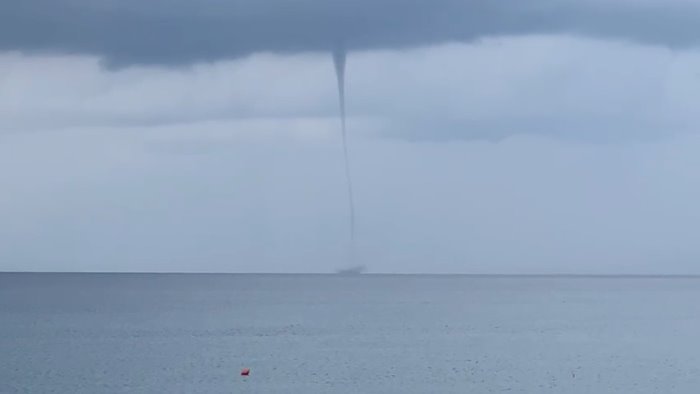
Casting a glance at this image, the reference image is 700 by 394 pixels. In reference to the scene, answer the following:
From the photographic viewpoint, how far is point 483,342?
328 feet

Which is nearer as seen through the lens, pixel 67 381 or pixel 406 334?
pixel 67 381

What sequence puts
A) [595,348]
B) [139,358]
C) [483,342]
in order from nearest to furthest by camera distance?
1. [139,358]
2. [595,348]
3. [483,342]

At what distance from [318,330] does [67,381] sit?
4749 cm

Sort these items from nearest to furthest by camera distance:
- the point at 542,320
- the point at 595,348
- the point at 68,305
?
the point at 595,348
the point at 542,320
the point at 68,305

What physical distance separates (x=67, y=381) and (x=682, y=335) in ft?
207

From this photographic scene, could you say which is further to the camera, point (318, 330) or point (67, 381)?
point (318, 330)

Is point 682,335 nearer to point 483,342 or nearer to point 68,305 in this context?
point 483,342

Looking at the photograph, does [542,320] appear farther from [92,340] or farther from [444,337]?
[92,340]

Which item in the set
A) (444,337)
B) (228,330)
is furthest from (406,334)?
(228,330)

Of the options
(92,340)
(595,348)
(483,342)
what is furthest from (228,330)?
(595,348)

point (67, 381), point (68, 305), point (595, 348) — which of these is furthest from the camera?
point (68, 305)

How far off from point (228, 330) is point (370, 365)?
127 feet

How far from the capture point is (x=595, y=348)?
94.1 metres

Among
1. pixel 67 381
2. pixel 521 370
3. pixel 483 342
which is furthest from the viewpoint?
pixel 483 342
